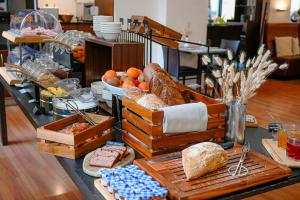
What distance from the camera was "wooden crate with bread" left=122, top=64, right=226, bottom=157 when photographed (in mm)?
1297

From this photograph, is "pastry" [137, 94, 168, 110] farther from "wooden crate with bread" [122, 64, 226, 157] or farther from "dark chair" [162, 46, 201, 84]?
"dark chair" [162, 46, 201, 84]

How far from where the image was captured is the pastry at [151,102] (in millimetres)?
1371

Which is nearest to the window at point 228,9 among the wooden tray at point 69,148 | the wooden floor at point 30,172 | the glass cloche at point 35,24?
the wooden floor at point 30,172

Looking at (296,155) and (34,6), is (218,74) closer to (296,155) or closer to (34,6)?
(296,155)

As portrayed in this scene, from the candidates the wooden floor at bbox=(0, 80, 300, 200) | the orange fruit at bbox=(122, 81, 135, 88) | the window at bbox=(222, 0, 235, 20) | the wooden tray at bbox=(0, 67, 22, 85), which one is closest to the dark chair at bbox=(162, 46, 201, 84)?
the wooden floor at bbox=(0, 80, 300, 200)

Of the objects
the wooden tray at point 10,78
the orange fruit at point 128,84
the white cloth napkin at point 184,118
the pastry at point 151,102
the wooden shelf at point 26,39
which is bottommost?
the wooden tray at point 10,78

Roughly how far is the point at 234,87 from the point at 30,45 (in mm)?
2589

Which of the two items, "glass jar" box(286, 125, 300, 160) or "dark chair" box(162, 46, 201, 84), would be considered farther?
"dark chair" box(162, 46, 201, 84)

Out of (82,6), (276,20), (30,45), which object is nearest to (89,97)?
(30,45)

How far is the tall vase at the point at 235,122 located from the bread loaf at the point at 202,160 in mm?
275

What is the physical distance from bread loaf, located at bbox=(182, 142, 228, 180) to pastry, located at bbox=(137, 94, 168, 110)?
24cm

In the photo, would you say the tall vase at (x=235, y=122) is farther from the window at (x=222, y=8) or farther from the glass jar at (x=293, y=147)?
the window at (x=222, y=8)

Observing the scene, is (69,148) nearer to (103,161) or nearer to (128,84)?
(103,161)

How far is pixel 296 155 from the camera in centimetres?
136
